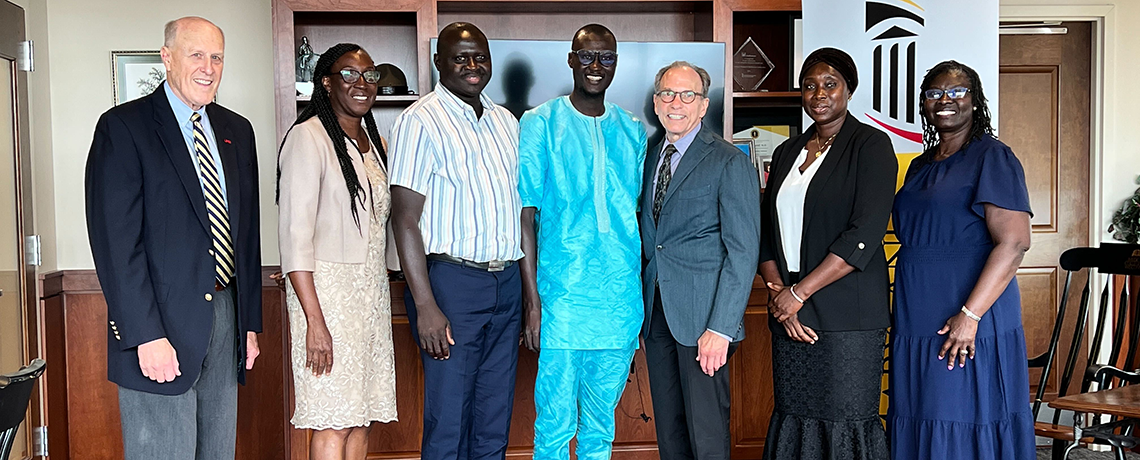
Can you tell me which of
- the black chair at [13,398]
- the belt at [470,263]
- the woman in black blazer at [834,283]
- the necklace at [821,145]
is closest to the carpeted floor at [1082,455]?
the woman in black blazer at [834,283]

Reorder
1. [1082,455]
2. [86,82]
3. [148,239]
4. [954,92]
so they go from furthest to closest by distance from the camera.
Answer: [1082,455] < [86,82] < [954,92] < [148,239]

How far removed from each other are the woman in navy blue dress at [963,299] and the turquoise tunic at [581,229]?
0.87 meters

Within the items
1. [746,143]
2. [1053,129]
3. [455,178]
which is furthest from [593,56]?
[1053,129]

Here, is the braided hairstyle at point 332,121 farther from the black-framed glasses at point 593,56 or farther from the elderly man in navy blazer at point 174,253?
the black-framed glasses at point 593,56

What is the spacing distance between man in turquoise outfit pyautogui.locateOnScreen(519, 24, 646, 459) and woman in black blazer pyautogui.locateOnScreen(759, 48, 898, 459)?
49 cm

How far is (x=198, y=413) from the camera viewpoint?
7.19ft

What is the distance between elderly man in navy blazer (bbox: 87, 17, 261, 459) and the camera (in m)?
1.99

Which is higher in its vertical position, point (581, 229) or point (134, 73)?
point (134, 73)

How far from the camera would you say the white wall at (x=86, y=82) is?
3.77 meters

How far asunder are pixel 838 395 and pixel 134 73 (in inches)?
131

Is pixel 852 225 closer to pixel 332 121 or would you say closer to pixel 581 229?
pixel 581 229

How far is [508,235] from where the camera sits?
8.19 feet

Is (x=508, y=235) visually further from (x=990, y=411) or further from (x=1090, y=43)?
(x=1090, y=43)

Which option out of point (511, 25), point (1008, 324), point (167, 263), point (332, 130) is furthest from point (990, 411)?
point (511, 25)
